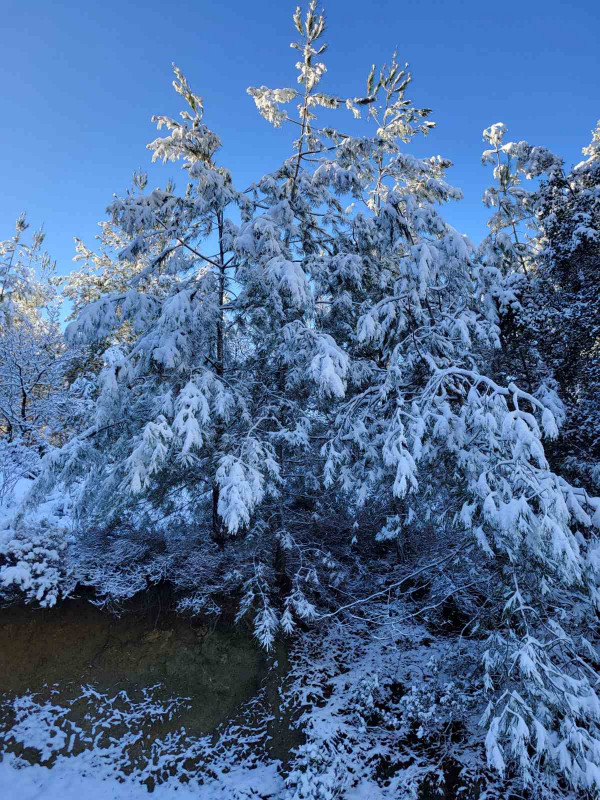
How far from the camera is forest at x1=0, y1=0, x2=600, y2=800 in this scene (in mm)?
4277

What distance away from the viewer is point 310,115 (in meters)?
8.33

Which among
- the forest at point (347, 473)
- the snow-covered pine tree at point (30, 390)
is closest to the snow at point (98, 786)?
the forest at point (347, 473)

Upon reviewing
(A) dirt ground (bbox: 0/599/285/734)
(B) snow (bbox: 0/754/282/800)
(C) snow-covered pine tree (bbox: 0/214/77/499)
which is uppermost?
(C) snow-covered pine tree (bbox: 0/214/77/499)

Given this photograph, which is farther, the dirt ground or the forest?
the dirt ground

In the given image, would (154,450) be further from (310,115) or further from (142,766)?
(310,115)

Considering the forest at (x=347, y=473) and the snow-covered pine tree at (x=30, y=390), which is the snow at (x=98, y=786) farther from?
the snow-covered pine tree at (x=30, y=390)


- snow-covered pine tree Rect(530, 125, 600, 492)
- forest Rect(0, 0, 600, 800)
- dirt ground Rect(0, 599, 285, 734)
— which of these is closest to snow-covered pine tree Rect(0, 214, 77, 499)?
forest Rect(0, 0, 600, 800)

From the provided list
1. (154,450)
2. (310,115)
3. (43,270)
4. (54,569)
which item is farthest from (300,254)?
(43,270)

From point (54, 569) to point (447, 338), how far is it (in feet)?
27.8

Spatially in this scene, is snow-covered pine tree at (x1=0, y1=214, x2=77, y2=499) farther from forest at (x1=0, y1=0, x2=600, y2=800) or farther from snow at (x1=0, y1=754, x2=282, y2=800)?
snow at (x1=0, y1=754, x2=282, y2=800)

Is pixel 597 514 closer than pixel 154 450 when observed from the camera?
Yes

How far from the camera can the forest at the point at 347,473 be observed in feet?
14.0

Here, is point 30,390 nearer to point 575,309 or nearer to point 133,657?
point 133,657

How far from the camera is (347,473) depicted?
654cm
